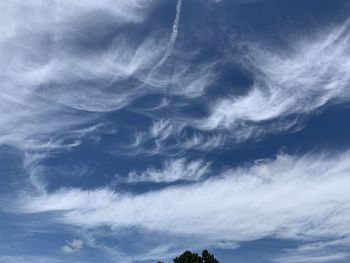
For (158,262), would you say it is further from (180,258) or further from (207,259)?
(207,259)

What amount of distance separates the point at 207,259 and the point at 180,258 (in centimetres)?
535

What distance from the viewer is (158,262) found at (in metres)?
83.7

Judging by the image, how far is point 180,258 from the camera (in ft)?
276

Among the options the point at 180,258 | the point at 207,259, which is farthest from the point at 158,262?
the point at 207,259

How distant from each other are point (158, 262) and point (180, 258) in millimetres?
4426

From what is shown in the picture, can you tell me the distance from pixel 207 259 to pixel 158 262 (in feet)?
31.8

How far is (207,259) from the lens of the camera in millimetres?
83688
